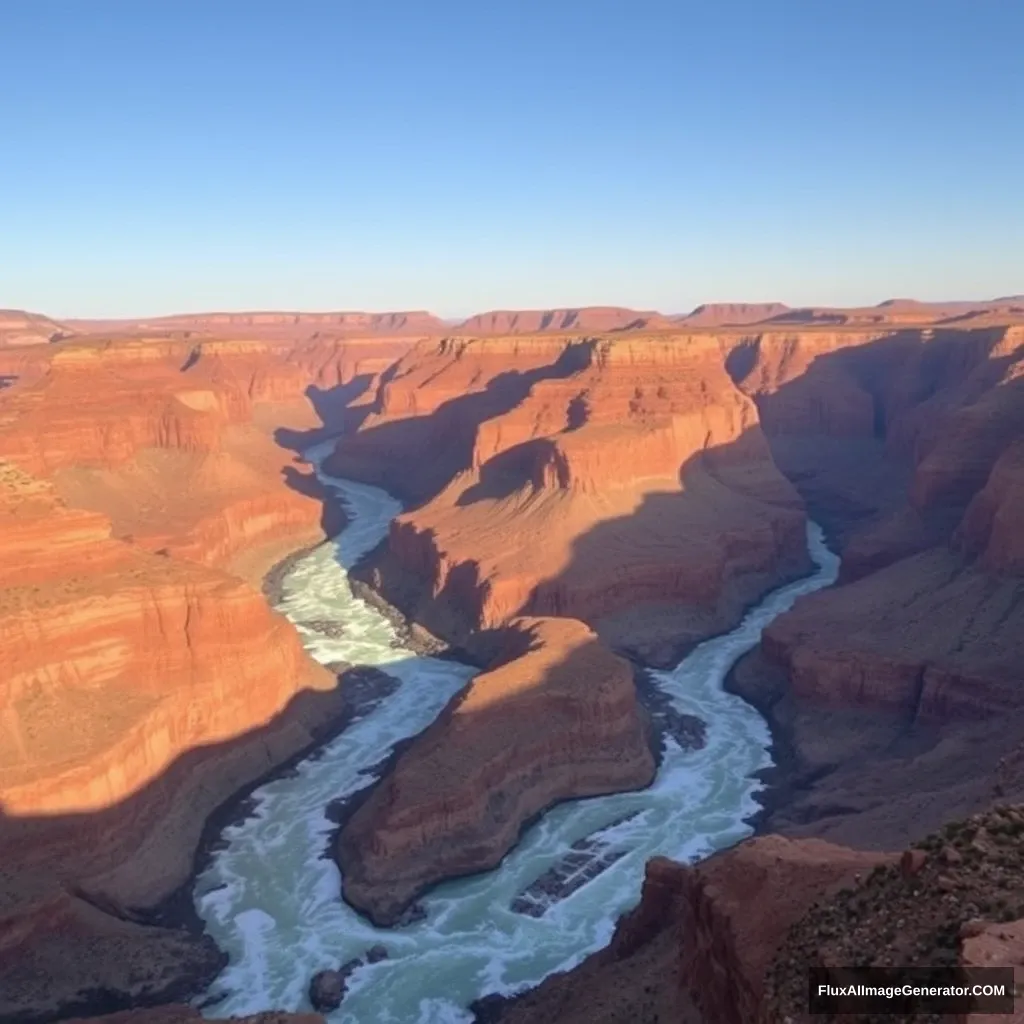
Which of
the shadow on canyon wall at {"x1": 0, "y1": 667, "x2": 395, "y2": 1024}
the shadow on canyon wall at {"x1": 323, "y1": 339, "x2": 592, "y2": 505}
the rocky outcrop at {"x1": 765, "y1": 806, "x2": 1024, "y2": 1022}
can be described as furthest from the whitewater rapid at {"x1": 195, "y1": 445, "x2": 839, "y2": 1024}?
the shadow on canyon wall at {"x1": 323, "y1": 339, "x2": 592, "y2": 505}

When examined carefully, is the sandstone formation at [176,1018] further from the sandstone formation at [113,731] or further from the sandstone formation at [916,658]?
the sandstone formation at [916,658]

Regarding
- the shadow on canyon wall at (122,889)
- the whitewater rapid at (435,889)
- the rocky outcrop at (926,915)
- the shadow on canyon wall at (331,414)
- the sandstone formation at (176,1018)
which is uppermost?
the rocky outcrop at (926,915)

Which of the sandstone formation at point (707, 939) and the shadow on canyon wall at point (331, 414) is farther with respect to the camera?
the shadow on canyon wall at point (331, 414)

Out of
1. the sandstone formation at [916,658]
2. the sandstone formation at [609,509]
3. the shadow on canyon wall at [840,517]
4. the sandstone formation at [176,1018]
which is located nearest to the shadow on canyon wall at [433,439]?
the sandstone formation at [609,509]

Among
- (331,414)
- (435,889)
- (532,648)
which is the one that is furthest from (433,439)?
(435,889)

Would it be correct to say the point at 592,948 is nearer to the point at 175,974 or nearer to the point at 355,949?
the point at 355,949

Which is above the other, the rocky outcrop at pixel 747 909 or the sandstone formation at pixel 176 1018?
the rocky outcrop at pixel 747 909
